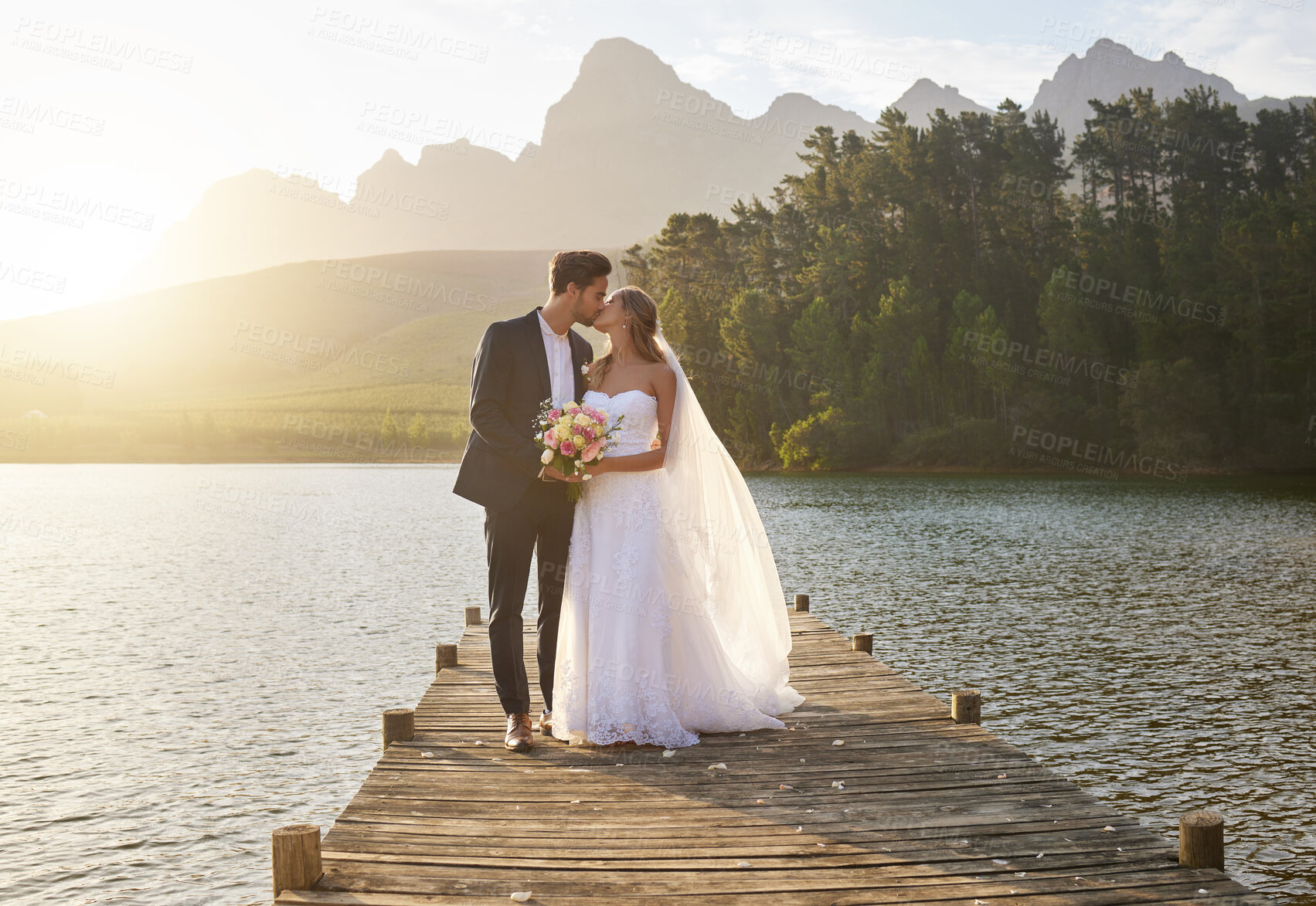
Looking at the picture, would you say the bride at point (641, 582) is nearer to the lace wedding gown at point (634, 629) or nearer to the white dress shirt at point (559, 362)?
the lace wedding gown at point (634, 629)

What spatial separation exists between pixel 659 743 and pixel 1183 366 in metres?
65.9

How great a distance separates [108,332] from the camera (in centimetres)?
17925

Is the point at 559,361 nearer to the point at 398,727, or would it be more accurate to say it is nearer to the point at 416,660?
the point at 398,727

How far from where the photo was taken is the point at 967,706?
6875mm

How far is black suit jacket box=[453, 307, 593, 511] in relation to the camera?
20.5ft

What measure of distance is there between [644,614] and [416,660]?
32.0ft

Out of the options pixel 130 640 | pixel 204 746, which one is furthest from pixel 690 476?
pixel 130 640

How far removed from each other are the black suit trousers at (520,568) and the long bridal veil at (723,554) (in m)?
0.75

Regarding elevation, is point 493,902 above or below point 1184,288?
below

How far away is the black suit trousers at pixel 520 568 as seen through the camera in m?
6.38

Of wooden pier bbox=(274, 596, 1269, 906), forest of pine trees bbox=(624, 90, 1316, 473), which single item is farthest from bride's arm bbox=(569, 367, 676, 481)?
forest of pine trees bbox=(624, 90, 1316, 473)

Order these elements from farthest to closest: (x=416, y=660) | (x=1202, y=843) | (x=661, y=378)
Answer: (x=416, y=660), (x=661, y=378), (x=1202, y=843)

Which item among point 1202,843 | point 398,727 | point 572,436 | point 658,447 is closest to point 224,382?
point 398,727

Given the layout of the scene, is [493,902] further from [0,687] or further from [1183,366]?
[1183,366]
